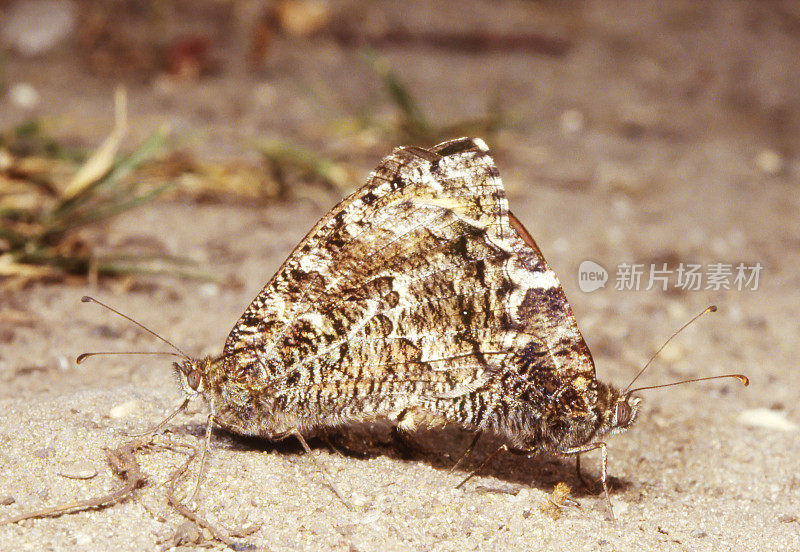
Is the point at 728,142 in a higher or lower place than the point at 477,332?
higher

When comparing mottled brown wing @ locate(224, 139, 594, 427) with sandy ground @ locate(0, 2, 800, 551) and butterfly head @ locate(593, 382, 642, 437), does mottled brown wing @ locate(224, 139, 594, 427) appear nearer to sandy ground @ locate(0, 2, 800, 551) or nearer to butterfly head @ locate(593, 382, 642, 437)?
butterfly head @ locate(593, 382, 642, 437)

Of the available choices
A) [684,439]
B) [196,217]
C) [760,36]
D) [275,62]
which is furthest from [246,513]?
[760,36]

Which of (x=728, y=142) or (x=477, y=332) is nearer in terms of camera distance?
(x=477, y=332)

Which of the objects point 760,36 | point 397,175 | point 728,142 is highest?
point 760,36

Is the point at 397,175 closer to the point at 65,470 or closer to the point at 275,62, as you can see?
the point at 65,470

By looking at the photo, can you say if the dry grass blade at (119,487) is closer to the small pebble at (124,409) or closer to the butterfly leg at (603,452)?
the small pebble at (124,409)

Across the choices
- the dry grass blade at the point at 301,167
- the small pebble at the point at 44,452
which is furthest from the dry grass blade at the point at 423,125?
the small pebble at the point at 44,452

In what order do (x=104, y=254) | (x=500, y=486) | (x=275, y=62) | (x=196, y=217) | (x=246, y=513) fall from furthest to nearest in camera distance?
(x=275, y=62) < (x=196, y=217) < (x=104, y=254) < (x=500, y=486) < (x=246, y=513)
